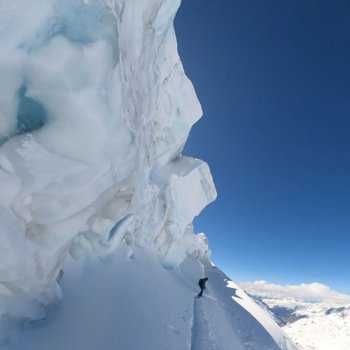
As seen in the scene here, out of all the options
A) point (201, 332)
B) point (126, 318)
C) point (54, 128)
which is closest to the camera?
point (54, 128)

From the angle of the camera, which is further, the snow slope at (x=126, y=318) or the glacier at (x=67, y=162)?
the snow slope at (x=126, y=318)

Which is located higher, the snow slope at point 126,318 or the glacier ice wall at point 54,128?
the glacier ice wall at point 54,128

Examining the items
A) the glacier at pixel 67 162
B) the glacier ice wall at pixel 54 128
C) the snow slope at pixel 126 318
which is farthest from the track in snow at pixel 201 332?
the glacier ice wall at pixel 54 128

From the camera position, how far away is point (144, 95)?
10.7m

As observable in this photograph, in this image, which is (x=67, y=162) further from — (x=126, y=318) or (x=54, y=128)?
(x=126, y=318)

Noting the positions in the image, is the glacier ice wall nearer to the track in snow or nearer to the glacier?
the glacier

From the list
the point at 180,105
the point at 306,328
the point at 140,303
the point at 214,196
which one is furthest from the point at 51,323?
the point at 306,328

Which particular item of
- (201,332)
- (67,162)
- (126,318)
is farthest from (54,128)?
(201,332)

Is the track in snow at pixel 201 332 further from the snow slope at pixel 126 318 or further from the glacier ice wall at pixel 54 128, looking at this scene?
the glacier ice wall at pixel 54 128

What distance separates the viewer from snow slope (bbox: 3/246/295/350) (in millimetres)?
6562

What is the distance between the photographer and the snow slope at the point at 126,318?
656cm

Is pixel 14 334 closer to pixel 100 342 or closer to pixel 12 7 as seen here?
pixel 100 342

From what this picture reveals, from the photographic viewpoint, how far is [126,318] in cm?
857

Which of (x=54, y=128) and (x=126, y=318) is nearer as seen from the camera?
(x=54, y=128)
